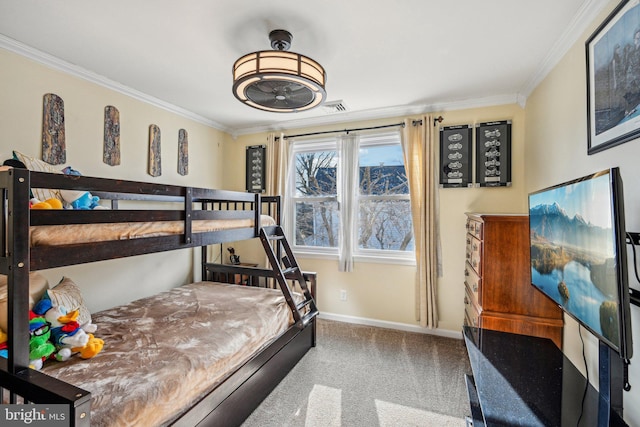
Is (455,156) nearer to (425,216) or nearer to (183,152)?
(425,216)

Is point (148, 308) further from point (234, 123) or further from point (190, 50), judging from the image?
point (234, 123)

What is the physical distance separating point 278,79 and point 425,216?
2.16 metres

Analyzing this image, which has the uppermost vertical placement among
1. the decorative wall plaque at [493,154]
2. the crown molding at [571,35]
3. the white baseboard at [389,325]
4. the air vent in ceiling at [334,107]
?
the air vent in ceiling at [334,107]

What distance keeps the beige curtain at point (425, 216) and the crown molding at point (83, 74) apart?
2.74 meters

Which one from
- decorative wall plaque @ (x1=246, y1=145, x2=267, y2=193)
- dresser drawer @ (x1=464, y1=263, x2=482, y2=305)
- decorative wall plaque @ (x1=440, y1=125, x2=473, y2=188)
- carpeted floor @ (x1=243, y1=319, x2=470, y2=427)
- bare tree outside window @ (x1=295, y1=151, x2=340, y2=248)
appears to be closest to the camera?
carpeted floor @ (x1=243, y1=319, x2=470, y2=427)

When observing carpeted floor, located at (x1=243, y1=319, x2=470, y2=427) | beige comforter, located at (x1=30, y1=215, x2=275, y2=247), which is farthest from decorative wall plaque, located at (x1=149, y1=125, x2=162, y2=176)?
carpeted floor, located at (x1=243, y1=319, x2=470, y2=427)

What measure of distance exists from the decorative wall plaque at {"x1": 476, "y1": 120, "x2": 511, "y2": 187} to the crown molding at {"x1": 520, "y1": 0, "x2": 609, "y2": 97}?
513mm

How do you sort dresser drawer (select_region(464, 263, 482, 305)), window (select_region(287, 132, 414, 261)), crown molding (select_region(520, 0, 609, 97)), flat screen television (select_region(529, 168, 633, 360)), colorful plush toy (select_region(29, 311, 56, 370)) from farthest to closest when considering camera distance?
1. window (select_region(287, 132, 414, 261))
2. dresser drawer (select_region(464, 263, 482, 305))
3. crown molding (select_region(520, 0, 609, 97))
4. colorful plush toy (select_region(29, 311, 56, 370))
5. flat screen television (select_region(529, 168, 633, 360))

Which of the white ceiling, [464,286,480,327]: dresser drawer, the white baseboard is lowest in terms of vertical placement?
the white baseboard

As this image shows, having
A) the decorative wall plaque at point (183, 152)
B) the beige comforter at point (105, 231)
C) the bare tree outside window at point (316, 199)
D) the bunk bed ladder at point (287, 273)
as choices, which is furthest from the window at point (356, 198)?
the beige comforter at point (105, 231)

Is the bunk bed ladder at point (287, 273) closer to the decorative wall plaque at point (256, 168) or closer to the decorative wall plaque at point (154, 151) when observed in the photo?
the decorative wall plaque at point (256, 168)

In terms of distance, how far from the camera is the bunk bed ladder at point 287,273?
2.40 metres

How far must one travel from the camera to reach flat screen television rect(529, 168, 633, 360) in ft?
2.70

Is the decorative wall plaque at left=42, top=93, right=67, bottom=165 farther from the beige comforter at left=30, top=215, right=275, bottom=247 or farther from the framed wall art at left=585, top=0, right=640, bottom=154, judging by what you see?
the framed wall art at left=585, top=0, right=640, bottom=154
